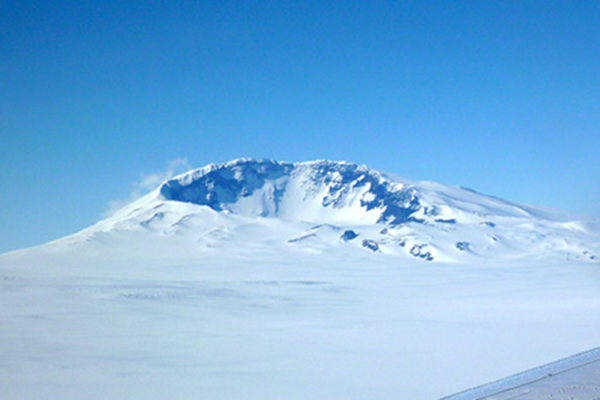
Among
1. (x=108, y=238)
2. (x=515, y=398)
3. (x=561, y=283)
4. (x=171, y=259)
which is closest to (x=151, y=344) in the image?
(x=515, y=398)

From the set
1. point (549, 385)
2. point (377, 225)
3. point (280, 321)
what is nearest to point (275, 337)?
point (280, 321)

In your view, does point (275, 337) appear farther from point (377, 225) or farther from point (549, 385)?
point (377, 225)

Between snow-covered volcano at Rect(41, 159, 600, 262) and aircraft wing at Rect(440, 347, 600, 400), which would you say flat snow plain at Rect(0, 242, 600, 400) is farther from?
snow-covered volcano at Rect(41, 159, 600, 262)

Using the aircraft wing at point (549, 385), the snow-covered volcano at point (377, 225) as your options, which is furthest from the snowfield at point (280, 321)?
the snow-covered volcano at point (377, 225)

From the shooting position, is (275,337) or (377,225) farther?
(377,225)

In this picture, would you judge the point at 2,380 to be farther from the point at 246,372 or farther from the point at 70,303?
the point at 70,303

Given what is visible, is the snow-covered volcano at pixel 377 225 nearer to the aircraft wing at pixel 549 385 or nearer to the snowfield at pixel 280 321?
the snowfield at pixel 280 321
